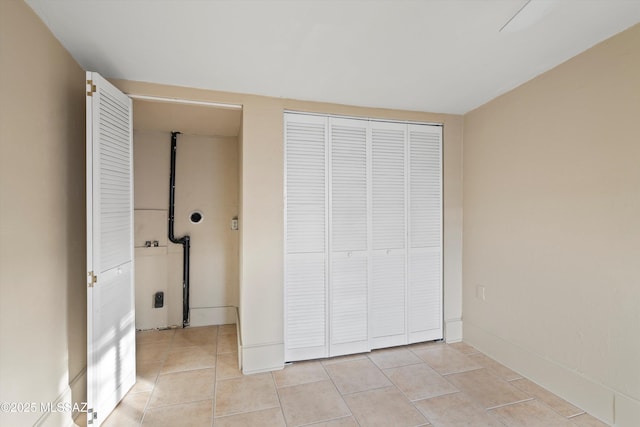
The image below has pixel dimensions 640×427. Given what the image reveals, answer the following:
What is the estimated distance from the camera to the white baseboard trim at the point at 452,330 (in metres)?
3.10

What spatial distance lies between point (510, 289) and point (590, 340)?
652mm

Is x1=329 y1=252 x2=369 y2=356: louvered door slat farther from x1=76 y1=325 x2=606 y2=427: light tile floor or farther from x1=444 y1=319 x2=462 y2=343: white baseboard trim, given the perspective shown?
x1=444 y1=319 x2=462 y2=343: white baseboard trim

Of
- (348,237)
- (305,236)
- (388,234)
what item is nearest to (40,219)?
(305,236)

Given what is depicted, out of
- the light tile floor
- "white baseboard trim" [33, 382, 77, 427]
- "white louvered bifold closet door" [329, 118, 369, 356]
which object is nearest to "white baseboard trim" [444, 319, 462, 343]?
the light tile floor

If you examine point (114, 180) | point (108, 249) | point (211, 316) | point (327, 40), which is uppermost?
point (327, 40)

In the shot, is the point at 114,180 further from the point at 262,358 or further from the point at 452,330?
the point at 452,330

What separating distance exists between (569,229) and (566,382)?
1101 millimetres

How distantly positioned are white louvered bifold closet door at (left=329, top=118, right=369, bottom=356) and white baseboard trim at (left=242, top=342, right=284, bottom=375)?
50 centimetres

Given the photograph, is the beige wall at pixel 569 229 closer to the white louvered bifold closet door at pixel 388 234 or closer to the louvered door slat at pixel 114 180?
the white louvered bifold closet door at pixel 388 234

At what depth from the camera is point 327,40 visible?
5.86 ft

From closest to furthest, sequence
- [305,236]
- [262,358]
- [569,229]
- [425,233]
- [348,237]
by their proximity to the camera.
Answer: [569,229]
[262,358]
[305,236]
[348,237]
[425,233]

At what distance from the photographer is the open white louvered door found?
180 cm

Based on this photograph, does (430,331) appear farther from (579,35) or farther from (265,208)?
(579,35)

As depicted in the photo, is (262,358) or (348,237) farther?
(348,237)
